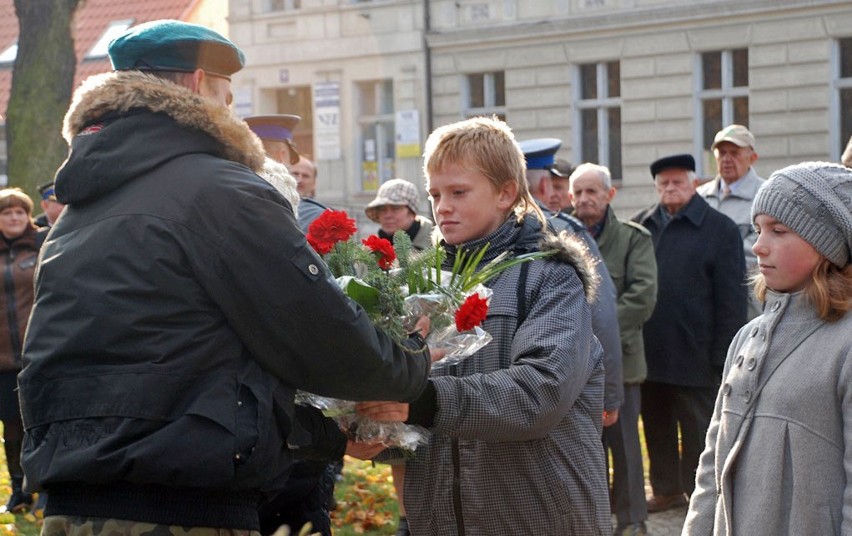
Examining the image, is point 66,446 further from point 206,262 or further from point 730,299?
point 730,299

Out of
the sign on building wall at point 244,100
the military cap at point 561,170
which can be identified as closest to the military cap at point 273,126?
the military cap at point 561,170

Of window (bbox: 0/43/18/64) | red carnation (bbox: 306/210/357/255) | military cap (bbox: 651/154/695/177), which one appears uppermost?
window (bbox: 0/43/18/64)

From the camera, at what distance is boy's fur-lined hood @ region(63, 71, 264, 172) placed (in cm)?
275

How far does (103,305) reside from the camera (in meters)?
2.60

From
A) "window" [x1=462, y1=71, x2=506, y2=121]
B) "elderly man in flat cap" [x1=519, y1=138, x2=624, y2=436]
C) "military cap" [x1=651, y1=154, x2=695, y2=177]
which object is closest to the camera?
"elderly man in flat cap" [x1=519, y1=138, x2=624, y2=436]

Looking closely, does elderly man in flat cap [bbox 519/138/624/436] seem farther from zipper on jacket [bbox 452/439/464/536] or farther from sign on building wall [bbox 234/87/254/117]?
sign on building wall [bbox 234/87/254/117]

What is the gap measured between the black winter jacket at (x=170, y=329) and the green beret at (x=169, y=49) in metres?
0.16

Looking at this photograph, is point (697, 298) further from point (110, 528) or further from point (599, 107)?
point (599, 107)

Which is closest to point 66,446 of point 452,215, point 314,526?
point 452,215

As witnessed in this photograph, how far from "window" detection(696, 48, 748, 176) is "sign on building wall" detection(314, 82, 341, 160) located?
349 inches

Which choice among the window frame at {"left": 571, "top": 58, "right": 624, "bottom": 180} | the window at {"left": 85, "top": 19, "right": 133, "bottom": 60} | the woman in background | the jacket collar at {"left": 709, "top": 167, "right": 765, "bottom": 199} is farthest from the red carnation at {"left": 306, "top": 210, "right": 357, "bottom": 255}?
the window at {"left": 85, "top": 19, "right": 133, "bottom": 60}

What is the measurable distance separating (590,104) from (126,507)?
2438 centimetres

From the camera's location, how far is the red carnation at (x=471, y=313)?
3.17m

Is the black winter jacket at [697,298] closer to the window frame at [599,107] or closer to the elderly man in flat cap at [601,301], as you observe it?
the elderly man in flat cap at [601,301]
